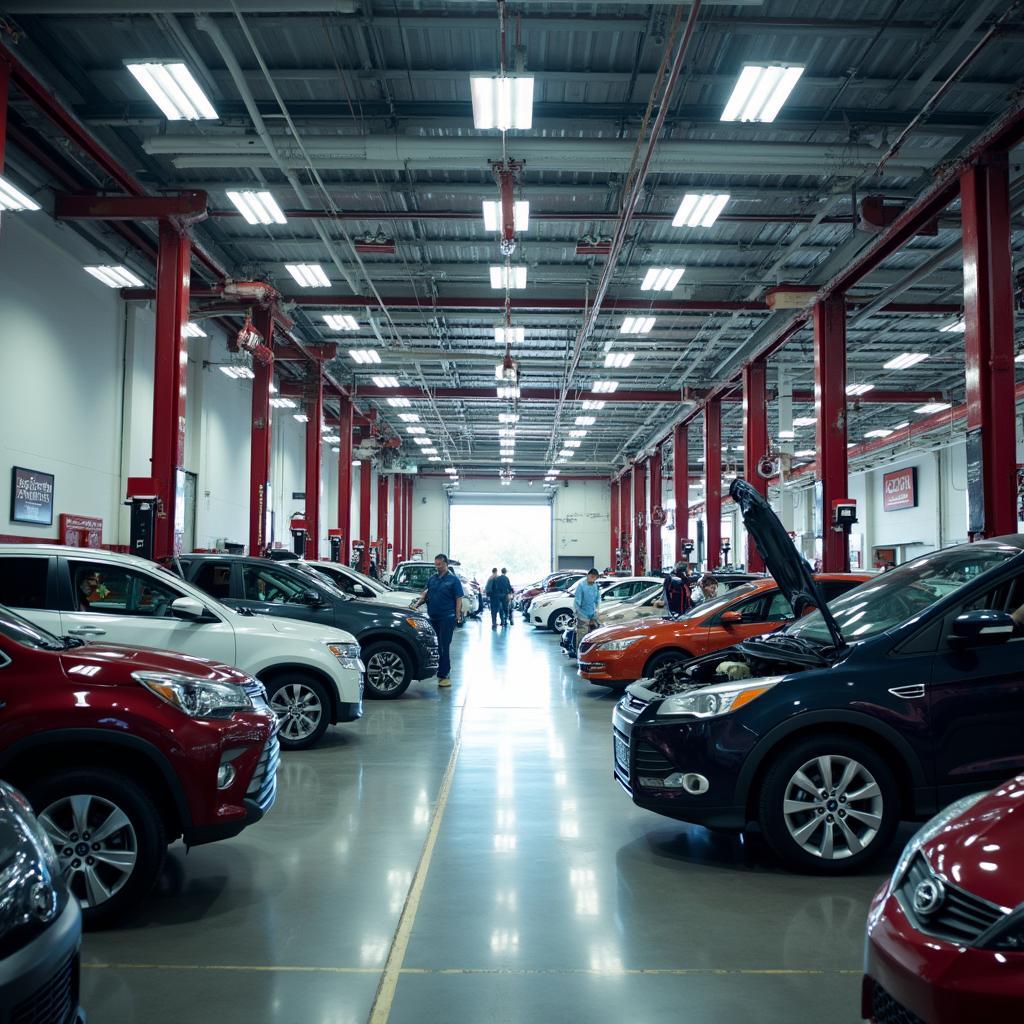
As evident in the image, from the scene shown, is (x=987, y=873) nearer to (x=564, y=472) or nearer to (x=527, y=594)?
(x=527, y=594)

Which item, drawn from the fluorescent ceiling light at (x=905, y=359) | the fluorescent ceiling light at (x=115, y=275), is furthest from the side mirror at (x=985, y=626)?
the fluorescent ceiling light at (x=905, y=359)

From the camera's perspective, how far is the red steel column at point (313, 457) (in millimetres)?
23397

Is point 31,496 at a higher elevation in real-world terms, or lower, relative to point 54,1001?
higher

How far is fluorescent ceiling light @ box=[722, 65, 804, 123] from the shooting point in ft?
29.5

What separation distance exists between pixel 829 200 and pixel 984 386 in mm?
4738

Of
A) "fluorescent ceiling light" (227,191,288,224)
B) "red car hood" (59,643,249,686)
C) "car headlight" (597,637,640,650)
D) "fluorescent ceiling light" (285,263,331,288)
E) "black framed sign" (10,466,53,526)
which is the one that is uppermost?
"fluorescent ceiling light" (285,263,331,288)

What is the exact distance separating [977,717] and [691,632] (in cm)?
595

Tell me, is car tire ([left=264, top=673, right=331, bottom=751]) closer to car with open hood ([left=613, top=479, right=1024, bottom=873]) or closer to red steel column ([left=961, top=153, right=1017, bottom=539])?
car with open hood ([left=613, top=479, right=1024, bottom=873])

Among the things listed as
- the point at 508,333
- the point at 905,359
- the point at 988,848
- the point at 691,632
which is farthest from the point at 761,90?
the point at 905,359

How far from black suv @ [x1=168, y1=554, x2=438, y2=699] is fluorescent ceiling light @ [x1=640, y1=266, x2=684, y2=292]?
726 cm

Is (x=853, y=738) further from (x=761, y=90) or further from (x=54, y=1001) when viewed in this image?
(x=761, y=90)

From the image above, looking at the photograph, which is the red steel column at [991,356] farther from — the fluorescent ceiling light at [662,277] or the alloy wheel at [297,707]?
the alloy wheel at [297,707]

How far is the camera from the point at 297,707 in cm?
822

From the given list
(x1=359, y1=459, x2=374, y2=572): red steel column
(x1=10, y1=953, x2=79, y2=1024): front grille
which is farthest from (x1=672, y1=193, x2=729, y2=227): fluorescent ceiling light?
(x1=359, y1=459, x2=374, y2=572): red steel column
